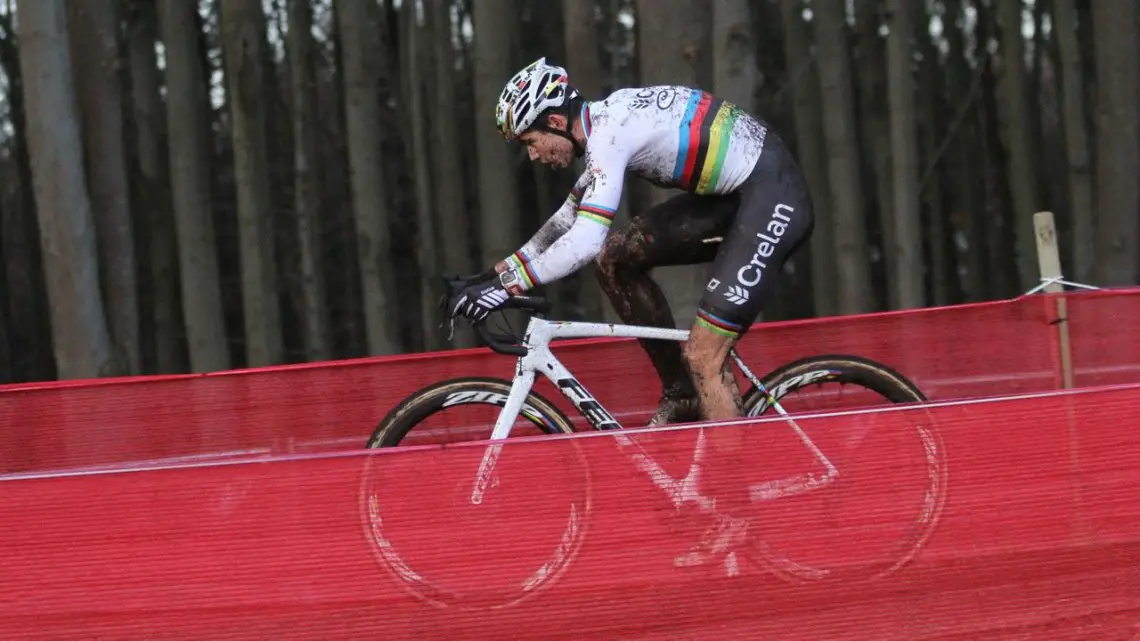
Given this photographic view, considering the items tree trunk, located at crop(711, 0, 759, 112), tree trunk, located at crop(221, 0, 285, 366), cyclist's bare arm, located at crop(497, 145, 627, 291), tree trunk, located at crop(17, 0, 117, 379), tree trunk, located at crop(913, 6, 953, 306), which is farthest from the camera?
tree trunk, located at crop(913, 6, 953, 306)

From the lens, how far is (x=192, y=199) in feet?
36.1

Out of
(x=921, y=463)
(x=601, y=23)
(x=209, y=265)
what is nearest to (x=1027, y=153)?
(x=601, y=23)

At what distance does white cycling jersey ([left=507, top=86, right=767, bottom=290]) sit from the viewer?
431cm

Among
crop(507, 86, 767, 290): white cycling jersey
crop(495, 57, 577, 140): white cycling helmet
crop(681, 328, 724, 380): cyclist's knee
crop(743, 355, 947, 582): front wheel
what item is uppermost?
crop(495, 57, 577, 140): white cycling helmet

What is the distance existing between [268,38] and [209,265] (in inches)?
126

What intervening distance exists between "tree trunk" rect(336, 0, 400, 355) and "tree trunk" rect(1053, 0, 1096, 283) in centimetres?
601

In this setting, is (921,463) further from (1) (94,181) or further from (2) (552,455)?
(1) (94,181)

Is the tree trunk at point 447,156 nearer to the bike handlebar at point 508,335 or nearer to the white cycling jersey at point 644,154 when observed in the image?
the bike handlebar at point 508,335

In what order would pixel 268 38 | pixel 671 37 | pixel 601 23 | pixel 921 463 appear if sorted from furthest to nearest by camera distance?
pixel 601 23, pixel 268 38, pixel 671 37, pixel 921 463

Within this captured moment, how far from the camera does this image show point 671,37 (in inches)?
268

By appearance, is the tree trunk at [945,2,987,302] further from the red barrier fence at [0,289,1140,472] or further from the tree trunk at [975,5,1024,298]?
the red barrier fence at [0,289,1140,472]

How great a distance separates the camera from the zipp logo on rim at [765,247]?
4535 millimetres

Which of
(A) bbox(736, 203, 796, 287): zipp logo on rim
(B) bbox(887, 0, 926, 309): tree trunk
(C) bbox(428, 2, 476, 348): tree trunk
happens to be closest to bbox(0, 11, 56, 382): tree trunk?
(C) bbox(428, 2, 476, 348): tree trunk

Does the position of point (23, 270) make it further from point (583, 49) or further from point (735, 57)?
point (735, 57)
